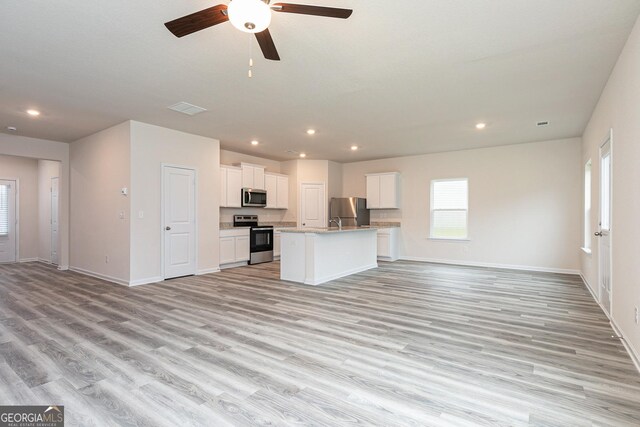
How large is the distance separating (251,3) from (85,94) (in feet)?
11.3

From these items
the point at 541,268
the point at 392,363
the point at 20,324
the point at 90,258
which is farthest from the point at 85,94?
the point at 541,268

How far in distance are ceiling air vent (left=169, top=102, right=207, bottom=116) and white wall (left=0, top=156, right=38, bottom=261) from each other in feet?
20.2

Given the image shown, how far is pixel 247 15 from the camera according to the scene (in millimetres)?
1900

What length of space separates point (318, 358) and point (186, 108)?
3.88 metres

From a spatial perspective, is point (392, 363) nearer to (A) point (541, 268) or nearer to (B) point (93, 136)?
(A) point (541, 268)

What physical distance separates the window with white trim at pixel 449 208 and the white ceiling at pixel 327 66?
2026 mm

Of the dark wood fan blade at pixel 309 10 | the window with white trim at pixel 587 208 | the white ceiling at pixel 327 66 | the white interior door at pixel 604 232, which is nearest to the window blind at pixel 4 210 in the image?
the white ceiling at pixel 327 66

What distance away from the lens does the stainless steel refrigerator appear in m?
8.30

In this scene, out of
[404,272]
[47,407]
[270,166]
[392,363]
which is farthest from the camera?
[270,166]

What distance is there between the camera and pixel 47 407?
75.7 inches

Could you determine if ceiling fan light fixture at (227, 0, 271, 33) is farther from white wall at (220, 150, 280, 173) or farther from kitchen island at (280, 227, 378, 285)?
white wall at (220, 150, 280, 173)

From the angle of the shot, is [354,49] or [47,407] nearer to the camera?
[47,407]
